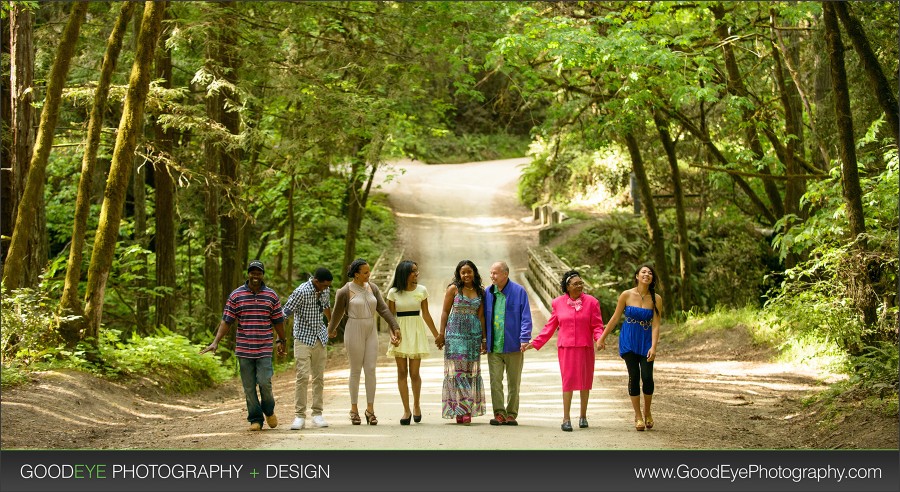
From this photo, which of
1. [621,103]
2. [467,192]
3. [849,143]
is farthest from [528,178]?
[849,143]

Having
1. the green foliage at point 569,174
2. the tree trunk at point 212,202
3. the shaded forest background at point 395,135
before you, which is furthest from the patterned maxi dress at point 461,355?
the green foliage at point 569,174

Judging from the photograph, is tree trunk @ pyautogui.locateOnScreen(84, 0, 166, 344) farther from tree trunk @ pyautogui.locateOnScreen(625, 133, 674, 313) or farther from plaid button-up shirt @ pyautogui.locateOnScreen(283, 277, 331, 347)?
tree trunk @ pyautogui.locateOnScreen(625, 133, 674, 313)

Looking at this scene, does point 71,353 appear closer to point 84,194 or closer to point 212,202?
→ point 84,194

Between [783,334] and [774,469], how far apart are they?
9581 mm

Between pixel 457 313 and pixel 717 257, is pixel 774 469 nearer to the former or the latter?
pixel 457 313

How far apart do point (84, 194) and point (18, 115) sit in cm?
183

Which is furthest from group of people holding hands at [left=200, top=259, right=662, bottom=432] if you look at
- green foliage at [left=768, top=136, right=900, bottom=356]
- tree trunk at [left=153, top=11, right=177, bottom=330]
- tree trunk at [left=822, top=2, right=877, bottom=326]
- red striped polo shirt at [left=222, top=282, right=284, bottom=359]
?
tree trunk at [left=153, top=11, right=177, bottom=330]

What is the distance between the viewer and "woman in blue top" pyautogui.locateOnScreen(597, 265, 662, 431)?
420 inches

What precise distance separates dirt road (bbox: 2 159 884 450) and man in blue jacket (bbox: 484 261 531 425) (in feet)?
0.97

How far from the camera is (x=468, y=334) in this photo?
35.6ft

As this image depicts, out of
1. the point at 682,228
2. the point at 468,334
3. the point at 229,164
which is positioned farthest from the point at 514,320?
the point at 682,228

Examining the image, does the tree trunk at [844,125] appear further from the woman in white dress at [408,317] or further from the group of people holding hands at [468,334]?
the woman in white dress at [408,317]

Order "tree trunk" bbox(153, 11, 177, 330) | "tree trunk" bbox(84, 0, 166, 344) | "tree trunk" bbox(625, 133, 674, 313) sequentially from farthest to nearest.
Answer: "tree trunk" bbox(625, 133, 674, 313) < "tree trunk" bbox(153, 11, 177, 330) < "tree trunk" bbox(84, 0, 166, 344)

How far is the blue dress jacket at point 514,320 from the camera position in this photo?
35.6 ft
